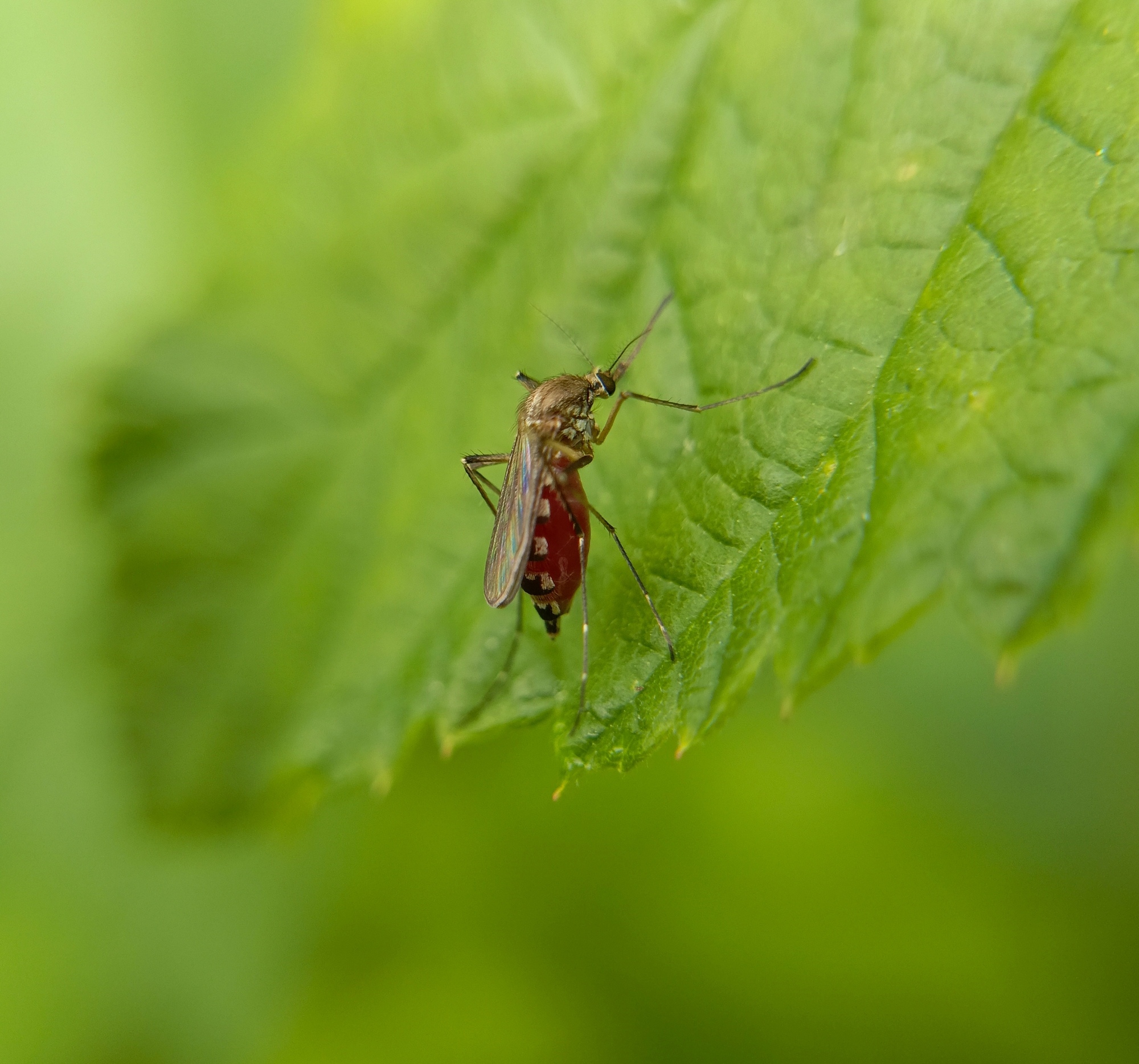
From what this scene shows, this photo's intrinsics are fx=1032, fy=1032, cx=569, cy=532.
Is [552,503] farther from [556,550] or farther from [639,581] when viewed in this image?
[639,581]

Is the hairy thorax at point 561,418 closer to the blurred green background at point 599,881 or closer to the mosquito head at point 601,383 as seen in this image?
the mosquito head at point 601,383

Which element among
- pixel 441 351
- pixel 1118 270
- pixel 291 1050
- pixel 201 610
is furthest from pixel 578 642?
pixel 291 1050

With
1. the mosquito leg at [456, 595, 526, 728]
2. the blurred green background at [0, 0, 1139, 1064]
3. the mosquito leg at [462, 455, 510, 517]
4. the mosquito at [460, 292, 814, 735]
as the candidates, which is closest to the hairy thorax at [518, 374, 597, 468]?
the mosquito at [460, 292, 814, 735]

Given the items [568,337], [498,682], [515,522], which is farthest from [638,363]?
[498,682]

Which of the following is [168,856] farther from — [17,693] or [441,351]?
[441,351]

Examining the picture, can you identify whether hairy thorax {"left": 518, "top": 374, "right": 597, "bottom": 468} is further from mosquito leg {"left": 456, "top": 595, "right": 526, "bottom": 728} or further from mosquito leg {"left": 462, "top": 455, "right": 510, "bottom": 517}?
mosquito leg {"left": 456, "top": 595, "right": 526, "bottom": 728}
